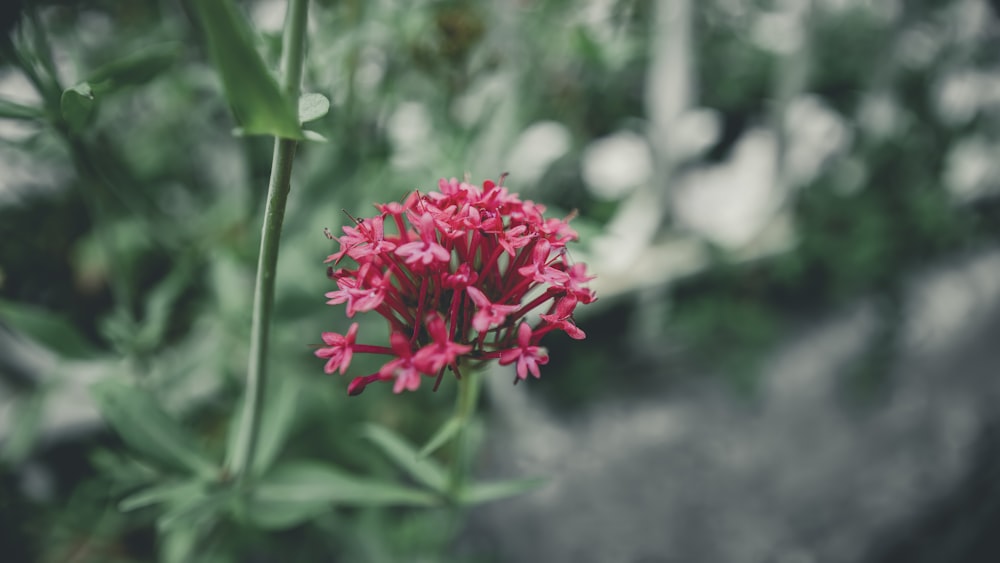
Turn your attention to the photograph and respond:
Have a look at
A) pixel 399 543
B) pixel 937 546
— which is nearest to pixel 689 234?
pixel 937 546

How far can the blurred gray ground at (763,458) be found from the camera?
1350mm

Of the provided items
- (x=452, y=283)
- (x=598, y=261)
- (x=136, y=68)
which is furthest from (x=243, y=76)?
(x=598, y=261)

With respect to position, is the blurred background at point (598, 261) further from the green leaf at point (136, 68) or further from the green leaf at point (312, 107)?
the green leaf at point (312, 107)

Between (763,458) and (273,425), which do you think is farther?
(763,458)

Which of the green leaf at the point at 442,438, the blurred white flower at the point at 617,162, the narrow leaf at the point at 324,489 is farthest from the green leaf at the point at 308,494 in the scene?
the blurred white flower at the point at 617,162

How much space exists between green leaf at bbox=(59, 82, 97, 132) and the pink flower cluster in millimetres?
258

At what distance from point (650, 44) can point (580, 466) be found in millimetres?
1012

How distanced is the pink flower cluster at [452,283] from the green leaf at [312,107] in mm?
97

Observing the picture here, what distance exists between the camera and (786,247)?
5.47 ft

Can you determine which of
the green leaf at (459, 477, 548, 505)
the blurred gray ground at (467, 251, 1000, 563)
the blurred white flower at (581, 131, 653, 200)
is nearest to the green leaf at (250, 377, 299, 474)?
the green leaf at (459, 477, 548, 505)

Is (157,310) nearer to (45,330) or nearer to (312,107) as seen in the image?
(45,330)

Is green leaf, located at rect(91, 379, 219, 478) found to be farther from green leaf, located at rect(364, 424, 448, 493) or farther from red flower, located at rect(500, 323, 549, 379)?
red flower, located at rect(500, 323, 549, 379)

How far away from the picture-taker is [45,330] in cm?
79

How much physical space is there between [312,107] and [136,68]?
1.01ft
